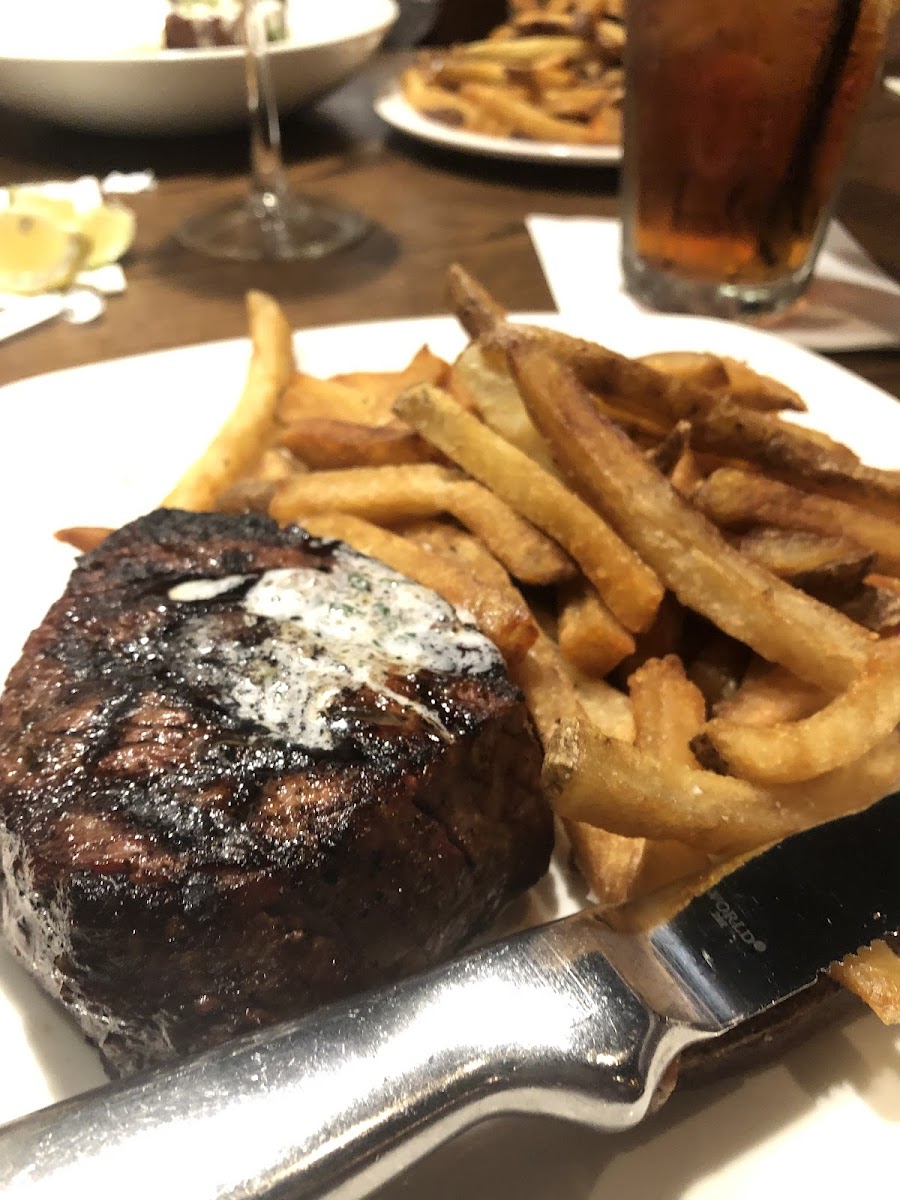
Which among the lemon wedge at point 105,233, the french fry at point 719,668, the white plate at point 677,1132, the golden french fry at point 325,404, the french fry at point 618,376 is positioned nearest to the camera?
the white plate at point 677,1132

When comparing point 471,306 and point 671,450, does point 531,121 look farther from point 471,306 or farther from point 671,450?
point 671,450

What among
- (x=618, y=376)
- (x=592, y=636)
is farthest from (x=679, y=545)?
(x=618, y=376)

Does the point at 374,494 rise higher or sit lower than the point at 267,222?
higher

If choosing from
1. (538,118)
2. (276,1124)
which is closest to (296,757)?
(276,1124)

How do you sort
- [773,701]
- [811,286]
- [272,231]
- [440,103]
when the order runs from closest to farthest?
[773,701] → [811,286] → [272,231] → [440,103]

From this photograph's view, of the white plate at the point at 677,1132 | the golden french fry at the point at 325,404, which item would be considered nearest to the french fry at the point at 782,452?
the golden french fry at the point at 325,404

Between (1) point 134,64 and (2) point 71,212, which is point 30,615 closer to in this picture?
(2) point 71,212

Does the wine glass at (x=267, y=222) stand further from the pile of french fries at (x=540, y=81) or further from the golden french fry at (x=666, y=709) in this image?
the golden french fry at (x=666, y=709)
